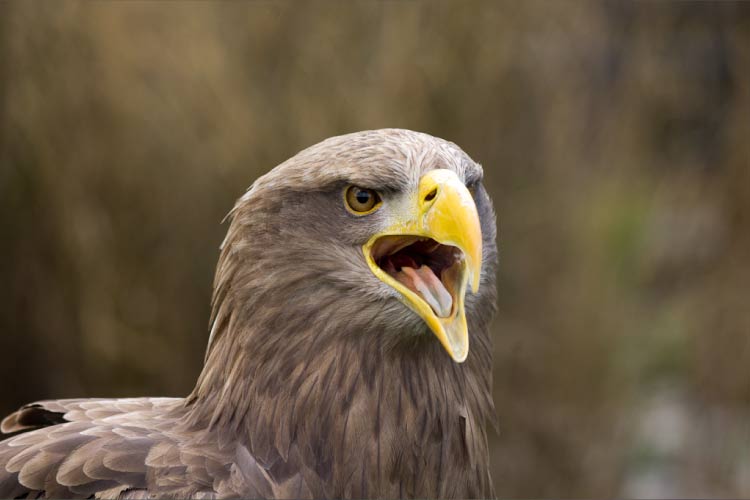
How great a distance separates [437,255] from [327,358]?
0.37 meters

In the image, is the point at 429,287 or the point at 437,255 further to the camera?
the point at 437,255

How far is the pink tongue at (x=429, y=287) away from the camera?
2404 millimetres

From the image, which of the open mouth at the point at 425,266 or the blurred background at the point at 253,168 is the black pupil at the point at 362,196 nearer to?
the open mouth at the point at 425,266

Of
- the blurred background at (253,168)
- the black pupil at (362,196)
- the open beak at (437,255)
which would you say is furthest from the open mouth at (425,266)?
the blurred background at (253,168)

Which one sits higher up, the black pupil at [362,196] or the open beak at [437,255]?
the black pupil at [362,196]

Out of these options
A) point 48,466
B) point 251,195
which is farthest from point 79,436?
point 251,195

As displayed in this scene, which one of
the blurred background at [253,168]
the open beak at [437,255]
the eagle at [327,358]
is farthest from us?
the blurred background at [253,168]

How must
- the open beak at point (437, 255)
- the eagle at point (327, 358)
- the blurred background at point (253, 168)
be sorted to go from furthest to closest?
the blurred background at point (253, 168) < the eagle at point (327, 358) < the open beak at point (437, 255)

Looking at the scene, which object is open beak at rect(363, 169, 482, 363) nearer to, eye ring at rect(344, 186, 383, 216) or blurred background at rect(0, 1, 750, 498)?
eye ring at rect(344, 186, 383, 216)

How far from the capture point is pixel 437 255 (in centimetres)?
259

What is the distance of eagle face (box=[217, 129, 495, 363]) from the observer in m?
2.43

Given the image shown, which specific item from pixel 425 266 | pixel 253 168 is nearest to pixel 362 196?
pixel 425 266

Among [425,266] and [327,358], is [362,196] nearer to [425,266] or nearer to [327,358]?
[425,266]

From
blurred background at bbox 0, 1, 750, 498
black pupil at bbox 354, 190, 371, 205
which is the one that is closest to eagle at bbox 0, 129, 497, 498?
black pupil at bbox 354, 190, 371, 205
